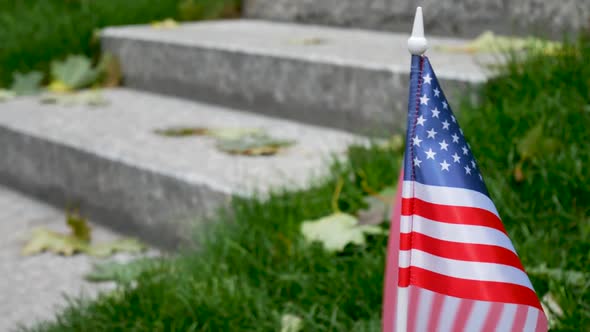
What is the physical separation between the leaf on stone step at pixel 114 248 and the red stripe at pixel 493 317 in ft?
4.97

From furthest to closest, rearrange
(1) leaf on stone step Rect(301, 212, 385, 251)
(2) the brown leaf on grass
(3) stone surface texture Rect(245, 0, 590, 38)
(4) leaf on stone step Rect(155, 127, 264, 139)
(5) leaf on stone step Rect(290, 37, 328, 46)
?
(5) leaf on stone step Rect(290, 37, 328, 46), (3) stone surface texture Rect(245, 0, 590, 38), (4) leaf on stone step Rect(155, 127, 264, 139), (2) the brown leaf on grass, (1) leaf on stone step Rect(301, 212, 385, 251)

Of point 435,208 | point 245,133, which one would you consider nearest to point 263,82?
point 245,133

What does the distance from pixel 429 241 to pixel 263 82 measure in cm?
210

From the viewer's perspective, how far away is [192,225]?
216cm

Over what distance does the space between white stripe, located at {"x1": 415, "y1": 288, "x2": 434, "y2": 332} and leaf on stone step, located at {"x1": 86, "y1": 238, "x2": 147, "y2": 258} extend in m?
1.46

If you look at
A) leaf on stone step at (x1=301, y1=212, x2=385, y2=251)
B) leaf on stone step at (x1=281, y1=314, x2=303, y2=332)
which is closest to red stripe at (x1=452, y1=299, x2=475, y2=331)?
leaf on stone step at (x1=281, y1=314, x2=303, y2=332)

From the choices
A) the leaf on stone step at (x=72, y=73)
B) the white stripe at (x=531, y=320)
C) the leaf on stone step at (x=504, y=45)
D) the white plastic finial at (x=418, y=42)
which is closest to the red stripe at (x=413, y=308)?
the white stripe at (x=531, y=320)

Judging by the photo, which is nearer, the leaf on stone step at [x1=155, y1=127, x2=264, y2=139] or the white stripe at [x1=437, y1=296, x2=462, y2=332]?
the white stripe at [x1=437, y1=296, x2=462, y2=332]

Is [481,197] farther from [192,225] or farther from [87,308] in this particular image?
[192,225]

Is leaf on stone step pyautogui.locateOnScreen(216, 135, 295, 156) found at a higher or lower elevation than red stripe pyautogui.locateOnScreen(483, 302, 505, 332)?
lower

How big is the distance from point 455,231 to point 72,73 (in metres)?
2.80

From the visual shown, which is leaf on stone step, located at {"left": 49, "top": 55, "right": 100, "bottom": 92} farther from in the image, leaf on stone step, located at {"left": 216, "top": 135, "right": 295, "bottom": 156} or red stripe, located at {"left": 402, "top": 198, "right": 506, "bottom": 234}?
red stripe, located at {"left": 402, "top": 198, "right": 506, "bottom": 234}

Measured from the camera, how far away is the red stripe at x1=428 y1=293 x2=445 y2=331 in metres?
0.91

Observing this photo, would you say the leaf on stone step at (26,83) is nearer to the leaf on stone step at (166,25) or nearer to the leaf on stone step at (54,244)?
the leaf on stone step at (166,25)
